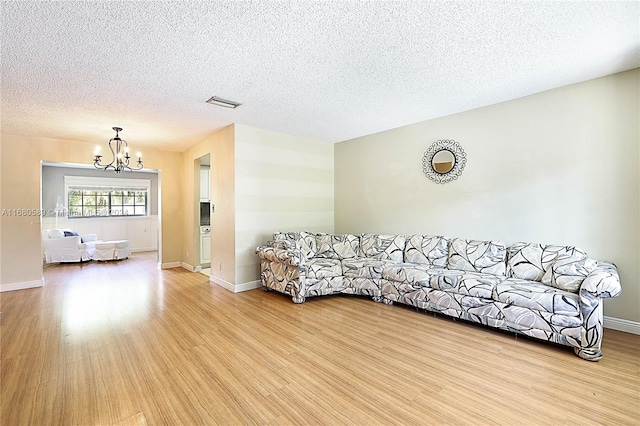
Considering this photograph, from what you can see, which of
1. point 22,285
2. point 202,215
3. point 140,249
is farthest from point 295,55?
point 140,249

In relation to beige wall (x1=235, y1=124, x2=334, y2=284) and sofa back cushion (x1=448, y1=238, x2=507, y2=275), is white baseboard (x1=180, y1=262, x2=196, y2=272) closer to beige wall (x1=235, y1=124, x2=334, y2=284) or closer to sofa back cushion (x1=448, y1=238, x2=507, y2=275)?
beige wall (x1=235, y1=124, x2=334, y2=284)

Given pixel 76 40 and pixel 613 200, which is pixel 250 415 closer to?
pixel 76 40

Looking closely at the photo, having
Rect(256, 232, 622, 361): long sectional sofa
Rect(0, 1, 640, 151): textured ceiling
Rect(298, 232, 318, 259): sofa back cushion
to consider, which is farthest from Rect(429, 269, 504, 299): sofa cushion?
Rect(0, 1, 640, 151): textured ceiling

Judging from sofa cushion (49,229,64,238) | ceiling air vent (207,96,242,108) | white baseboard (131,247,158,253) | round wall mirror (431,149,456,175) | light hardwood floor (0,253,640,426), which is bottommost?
light hardwood floor (0,253,640,426)

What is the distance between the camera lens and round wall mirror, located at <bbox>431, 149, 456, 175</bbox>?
4250 millimetres

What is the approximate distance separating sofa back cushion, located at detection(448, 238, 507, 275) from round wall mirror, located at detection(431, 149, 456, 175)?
41.8 inches

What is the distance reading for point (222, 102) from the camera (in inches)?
144

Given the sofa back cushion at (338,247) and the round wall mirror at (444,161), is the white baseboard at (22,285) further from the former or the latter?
the round wall mirror at (444,161)

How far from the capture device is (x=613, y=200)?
10.1 feet

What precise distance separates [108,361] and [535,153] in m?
4.86

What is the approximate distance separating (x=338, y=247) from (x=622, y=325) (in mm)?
3378

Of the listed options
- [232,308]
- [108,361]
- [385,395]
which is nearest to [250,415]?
[385,395]

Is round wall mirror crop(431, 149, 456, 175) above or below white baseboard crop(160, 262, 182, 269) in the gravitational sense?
above

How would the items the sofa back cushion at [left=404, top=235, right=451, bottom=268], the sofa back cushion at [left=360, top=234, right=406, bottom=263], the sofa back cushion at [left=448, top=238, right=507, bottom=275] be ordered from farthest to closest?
the sofa back cushion at [left=360, top=234, right=406, bottom=263] → the sofa back cushion at [left=404, top=235, right=451, bottom=268] → the sofa back cushion at [left=448, top=238, right=507, bottom=275]
